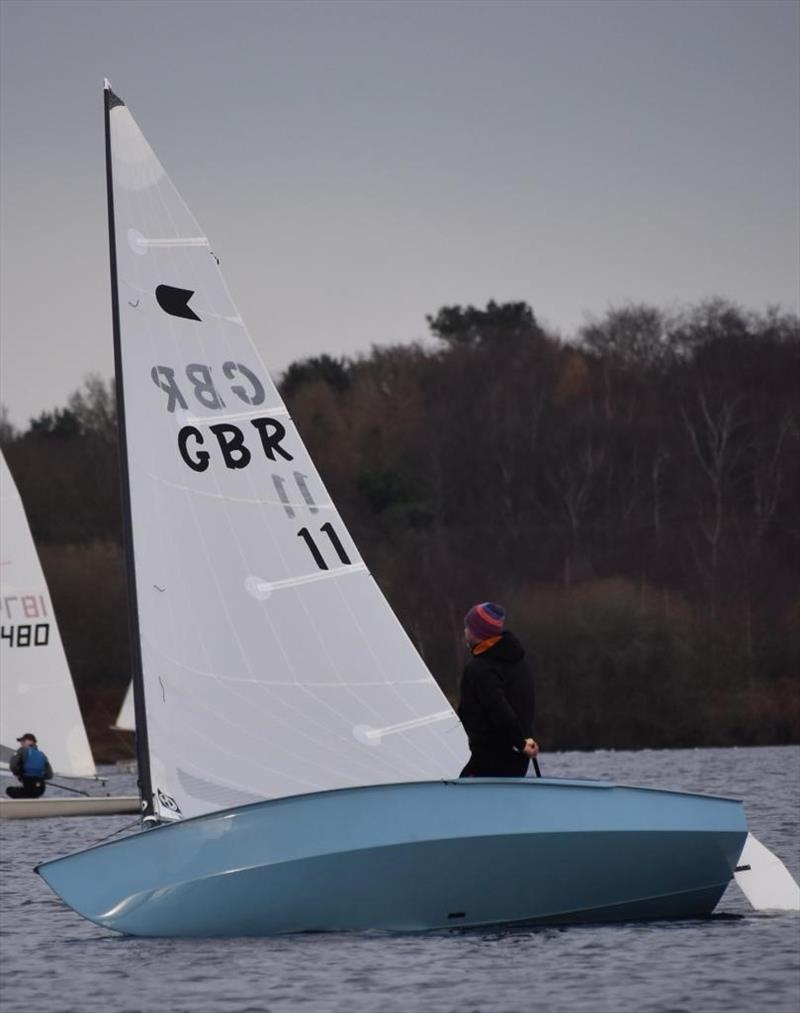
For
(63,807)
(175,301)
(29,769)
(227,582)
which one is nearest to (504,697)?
(227,582)

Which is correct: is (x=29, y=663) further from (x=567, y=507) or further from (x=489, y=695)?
(x=567, y=507)

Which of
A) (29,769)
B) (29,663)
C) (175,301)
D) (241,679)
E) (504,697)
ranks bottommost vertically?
(29,769)

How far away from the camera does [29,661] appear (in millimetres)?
33125

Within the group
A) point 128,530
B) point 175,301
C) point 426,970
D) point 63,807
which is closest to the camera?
point 426,970

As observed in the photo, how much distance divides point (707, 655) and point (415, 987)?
44.1m

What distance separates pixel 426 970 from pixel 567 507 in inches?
2464

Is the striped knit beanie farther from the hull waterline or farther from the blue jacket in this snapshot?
the blue jacket

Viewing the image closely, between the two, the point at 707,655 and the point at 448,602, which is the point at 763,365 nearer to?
the point at 448,602

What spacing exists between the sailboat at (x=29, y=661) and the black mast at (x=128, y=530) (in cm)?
1731

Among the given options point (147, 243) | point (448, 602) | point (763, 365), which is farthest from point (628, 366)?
point (147, 243)

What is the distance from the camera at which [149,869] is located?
45.4 feet

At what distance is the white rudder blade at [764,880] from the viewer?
14320 mm

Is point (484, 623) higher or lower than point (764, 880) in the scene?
higher

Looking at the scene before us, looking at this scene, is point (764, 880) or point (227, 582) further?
point (227, 582)
